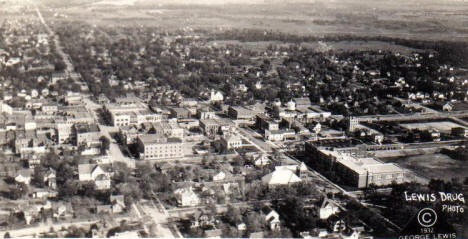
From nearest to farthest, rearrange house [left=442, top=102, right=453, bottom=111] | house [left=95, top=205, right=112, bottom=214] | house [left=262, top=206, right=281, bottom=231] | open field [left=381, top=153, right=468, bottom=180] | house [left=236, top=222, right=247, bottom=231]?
house [left=236, top=222, right=247, bottom=231] → house [left=262, top=206, right=281, bottom=231] → house [left=95, top=205, right=112, bottom=214] → open field [left=381, top=153, right=468, bottom=180] → house [left=442, top=102, right=453, bottom=111]

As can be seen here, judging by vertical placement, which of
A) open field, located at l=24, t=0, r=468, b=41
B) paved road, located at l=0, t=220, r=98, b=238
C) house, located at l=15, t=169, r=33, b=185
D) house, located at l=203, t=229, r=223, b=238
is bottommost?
paved road, located at l=0, t=220, r=98, b=238

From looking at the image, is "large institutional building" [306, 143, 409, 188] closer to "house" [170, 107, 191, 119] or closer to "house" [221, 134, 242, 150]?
"house" [221, 134, 242, 150]

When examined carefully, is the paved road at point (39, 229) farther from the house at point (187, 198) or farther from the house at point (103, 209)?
the house at point (187, 198)

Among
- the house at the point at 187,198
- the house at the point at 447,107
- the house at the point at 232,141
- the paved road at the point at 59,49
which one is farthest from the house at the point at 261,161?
the paved road at the point at 59,49

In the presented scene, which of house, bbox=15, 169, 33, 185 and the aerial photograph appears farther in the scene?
house, bbox=15, 169, 33, 185

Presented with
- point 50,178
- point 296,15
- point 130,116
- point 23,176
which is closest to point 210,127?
point 130,116

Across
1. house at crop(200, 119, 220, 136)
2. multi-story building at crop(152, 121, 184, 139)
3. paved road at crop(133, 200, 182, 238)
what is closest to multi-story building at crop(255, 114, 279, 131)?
house at crop(200, 119, 220, 136)
